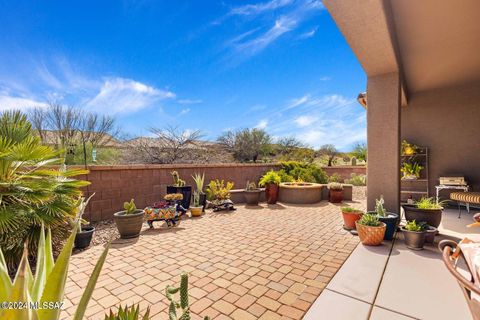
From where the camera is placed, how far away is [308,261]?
289 cm

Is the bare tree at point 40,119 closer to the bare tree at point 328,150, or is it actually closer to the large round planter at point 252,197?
the large round planter at point 252,197

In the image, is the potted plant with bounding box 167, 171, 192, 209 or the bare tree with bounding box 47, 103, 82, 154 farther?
the bare tree with bounding box 47, 103, 82, 154

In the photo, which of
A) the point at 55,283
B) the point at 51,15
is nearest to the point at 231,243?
the point at 55,283

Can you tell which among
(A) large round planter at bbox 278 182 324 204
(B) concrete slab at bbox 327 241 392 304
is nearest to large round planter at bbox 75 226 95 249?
(B) concrete slab at bbox 327 241 392 304

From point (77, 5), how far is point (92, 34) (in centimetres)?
292

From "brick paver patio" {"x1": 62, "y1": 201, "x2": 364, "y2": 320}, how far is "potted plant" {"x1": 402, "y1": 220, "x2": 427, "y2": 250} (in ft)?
2.47

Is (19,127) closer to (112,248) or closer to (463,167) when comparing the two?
(112,248)

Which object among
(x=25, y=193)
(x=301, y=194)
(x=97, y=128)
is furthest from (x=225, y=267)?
(x=97, y=128)

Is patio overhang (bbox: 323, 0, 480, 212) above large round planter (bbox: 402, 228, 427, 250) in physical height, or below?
above

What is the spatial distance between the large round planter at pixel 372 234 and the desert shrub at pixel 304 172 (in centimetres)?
508

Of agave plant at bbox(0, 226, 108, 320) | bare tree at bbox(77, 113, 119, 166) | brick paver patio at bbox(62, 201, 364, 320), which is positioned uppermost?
bare tree at bbox(77, 113, 119, 166)

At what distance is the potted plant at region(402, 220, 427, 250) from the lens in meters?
3.11

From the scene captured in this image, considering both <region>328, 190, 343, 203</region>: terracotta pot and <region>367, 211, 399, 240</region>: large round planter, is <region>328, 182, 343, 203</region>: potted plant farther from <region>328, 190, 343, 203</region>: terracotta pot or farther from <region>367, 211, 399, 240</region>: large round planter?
<region>367, 211, 399, 240</region>: large round planter

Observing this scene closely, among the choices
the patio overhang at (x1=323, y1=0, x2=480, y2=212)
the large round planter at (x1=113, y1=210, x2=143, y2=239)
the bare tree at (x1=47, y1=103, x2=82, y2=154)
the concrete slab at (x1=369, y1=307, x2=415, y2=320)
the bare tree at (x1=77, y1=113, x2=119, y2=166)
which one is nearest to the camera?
the concrete slab at (x1=369, y1=307, x2=415, y2=320)
